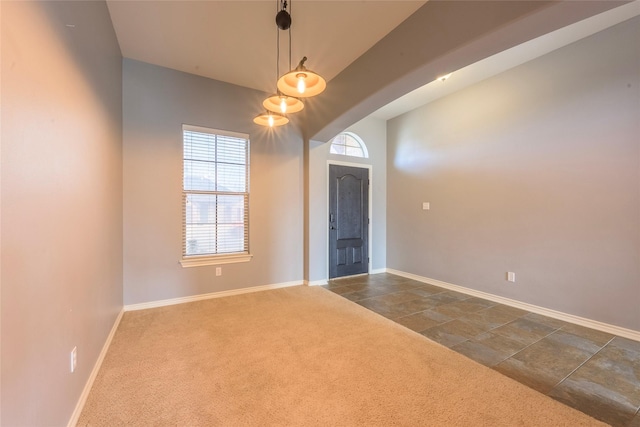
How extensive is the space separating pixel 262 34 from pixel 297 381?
10.8ft

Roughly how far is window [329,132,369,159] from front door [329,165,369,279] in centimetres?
31

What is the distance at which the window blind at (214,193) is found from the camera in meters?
3.64

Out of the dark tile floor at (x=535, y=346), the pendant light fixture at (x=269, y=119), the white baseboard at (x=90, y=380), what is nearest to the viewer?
the white baseboard at (x=90, y=380)

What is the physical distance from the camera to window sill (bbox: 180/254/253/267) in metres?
3.58

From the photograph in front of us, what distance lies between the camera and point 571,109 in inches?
120

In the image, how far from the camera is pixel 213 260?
12.3 feet

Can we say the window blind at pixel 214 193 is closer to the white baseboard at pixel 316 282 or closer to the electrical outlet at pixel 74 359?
the white baseboard at pixel 316 282

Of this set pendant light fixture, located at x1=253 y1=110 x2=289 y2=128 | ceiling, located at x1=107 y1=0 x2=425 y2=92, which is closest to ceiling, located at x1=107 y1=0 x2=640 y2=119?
ceiling, located at x1=107 y1=0 x2=425 y2=92

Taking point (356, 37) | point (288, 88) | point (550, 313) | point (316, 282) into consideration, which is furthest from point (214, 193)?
point (550, 313)

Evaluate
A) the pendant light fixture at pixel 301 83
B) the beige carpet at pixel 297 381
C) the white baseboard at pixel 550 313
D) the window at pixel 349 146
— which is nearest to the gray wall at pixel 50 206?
the beige carpet at pixel 297 381

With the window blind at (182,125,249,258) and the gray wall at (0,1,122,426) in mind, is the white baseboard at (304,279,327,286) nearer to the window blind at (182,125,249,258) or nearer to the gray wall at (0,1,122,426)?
the window blind at (182,125,249,258)

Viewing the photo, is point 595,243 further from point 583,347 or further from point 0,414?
point 0,414

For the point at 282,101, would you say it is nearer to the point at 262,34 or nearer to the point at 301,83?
the point at 301,83

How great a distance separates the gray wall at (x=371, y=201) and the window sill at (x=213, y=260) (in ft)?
3.64
